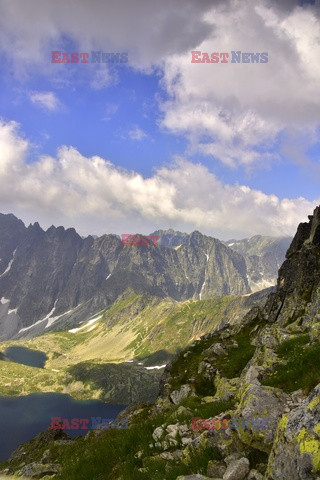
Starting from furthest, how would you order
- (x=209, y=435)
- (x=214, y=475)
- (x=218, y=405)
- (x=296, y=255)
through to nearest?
(x=296, y=255) < (x=218, y=405) < (x=209, y=435) < (x=214, y=475)

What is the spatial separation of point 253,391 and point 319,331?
1388 cm

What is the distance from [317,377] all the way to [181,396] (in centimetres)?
2533

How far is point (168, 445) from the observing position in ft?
41.1

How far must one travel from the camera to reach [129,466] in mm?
12195

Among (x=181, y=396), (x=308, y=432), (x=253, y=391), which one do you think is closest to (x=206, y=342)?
(x=181, y=396)

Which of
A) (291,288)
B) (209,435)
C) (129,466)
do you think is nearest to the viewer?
(209,435)

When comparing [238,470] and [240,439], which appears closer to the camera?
[238,470]

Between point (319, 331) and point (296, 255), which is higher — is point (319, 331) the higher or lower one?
the lower one

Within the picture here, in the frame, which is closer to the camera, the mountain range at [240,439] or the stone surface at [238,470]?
the mountain range at [240,439]

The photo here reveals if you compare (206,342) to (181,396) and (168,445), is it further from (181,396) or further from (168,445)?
(168,445)

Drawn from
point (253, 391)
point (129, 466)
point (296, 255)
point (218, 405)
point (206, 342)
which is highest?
point (296, 255)

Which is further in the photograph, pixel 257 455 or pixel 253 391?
pixel 253 391

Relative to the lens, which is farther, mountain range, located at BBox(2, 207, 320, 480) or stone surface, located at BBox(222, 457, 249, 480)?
stone surface, located at BBox(222, 457, 249, 480)

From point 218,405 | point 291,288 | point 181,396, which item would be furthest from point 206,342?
point 218,405
